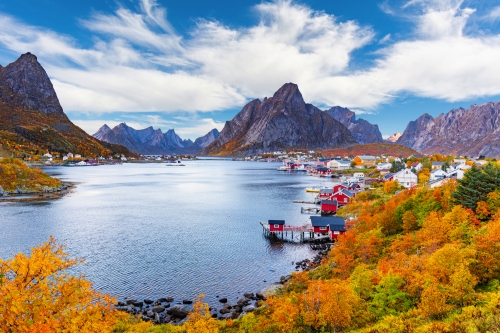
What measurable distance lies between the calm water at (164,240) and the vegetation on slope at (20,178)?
19.0 meters

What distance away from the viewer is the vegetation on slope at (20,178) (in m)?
97.9

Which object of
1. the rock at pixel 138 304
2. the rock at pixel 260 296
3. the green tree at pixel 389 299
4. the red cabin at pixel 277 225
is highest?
the green tree at pixel 389 299

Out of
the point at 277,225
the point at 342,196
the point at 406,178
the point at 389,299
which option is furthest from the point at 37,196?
the point at 406,178

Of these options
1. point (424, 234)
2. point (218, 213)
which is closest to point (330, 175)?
point (218, 213)

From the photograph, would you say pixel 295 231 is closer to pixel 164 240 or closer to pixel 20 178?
pixel 164 240

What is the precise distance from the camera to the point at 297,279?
33344 millimetres

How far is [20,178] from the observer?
102562mm

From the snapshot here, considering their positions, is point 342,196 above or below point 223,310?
above

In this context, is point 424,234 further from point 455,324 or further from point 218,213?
point 218,213

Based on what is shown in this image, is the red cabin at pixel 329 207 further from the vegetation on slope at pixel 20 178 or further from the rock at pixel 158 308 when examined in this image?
the vegetation on slope at pixel 20 178

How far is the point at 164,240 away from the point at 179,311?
24.0 m

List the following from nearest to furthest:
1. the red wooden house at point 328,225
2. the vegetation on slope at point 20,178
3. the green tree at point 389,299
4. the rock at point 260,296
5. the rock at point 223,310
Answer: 1. the green tree at point 389,299
2. the rock at point 223,310
3. the rock at point 260,296
4. the red wooden house at point 328,225
5. the vegetation on slope at point 20,178

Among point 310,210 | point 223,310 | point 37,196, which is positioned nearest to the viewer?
point 223,310

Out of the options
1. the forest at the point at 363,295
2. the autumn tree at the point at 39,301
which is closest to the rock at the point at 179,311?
the forest at the point at 363,295
